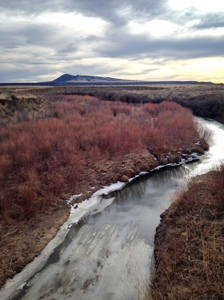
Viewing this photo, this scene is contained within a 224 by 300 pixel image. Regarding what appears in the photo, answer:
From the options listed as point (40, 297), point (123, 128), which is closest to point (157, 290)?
point (40, 297)

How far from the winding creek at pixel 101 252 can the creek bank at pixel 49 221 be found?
0.72 feet

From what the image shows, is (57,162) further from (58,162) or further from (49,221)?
(49,221)

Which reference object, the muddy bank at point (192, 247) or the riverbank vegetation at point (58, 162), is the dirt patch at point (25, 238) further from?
the muddy bank at point (192, 247)

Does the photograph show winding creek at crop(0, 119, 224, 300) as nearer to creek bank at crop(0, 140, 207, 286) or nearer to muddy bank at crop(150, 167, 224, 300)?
creek bank at crop(0, 140, 207, 286)

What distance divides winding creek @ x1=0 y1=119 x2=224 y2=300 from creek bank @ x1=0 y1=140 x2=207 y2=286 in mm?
220

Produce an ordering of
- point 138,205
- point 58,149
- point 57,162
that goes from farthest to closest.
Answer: point 58,149
point 57,162
point 138,205

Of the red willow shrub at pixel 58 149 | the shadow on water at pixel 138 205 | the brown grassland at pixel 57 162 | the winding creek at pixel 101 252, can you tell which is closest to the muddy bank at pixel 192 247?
the brown grassland at pixel 57 162

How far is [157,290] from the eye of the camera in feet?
15.3

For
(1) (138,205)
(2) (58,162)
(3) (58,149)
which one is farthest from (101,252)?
(3) (58,149)

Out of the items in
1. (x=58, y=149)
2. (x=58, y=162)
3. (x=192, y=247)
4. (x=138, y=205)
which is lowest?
(x=138, y=205)

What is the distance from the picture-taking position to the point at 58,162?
1046 cm

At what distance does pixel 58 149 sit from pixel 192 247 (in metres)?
7.83

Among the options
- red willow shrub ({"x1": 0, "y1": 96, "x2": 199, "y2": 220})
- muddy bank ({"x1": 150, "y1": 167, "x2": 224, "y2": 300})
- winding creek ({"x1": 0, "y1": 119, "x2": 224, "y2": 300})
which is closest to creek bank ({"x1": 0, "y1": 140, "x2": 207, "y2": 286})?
winding creek ({"x1": 0, "y1": 119, "x2": 224, "y2": 300})

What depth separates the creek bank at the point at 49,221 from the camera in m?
6.03
